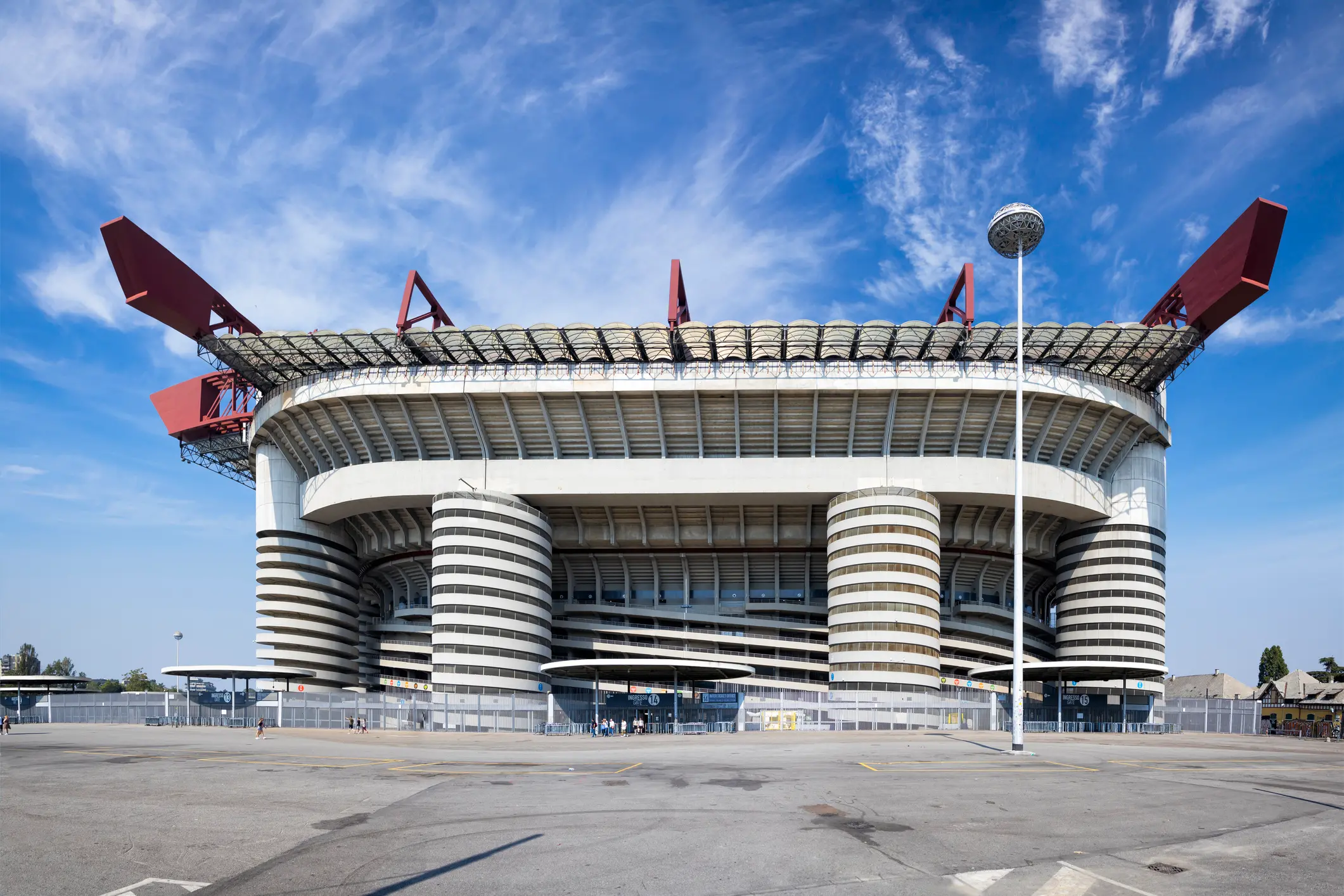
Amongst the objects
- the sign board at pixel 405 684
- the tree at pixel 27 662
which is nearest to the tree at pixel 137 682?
the tree at pixel 27 662

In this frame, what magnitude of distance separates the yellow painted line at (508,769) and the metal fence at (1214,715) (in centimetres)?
5825

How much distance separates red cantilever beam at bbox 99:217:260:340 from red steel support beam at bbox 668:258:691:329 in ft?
113

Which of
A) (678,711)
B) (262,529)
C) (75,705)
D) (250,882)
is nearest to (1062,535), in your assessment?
(678,711)

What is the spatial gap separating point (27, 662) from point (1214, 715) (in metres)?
210

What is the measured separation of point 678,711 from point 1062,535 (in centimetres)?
3641

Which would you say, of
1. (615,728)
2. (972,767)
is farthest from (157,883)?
(615,728)

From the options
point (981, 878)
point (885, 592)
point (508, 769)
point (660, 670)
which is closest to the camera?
point (981, 878)

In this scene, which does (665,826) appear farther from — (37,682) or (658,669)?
(37,682)

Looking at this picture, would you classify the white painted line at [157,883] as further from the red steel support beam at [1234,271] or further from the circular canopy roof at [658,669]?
the red steel support beam at [1234,271]

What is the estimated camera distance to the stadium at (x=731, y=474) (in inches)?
2429

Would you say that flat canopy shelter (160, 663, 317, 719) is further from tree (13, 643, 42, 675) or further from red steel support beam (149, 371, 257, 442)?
tree (13, 643, 42, 675)

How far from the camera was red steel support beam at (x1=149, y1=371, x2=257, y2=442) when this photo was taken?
75.6 meters

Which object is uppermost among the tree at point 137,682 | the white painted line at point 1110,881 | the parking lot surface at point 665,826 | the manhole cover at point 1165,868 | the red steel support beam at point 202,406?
the red steel support beam at point 202,406

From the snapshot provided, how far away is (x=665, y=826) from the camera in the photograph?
50.8 feet
